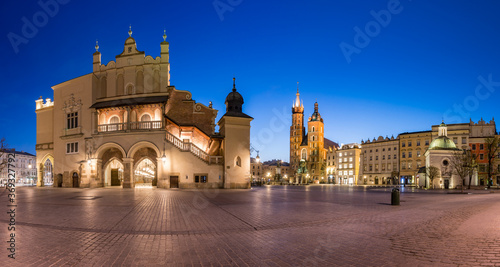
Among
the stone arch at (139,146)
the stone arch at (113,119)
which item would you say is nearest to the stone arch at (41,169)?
the stone arch at (113,119)

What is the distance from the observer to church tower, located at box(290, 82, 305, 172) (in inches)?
5684

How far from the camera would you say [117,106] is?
115ft

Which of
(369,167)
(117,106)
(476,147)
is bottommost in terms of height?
(369,167)

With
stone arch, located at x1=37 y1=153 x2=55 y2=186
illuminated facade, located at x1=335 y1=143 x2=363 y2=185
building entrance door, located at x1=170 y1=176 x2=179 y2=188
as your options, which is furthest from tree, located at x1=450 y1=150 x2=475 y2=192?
stone arch, located at x1=37 y1=153 x2=55 y2=186

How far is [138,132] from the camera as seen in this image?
33750mm

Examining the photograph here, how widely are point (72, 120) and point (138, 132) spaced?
12.7 m

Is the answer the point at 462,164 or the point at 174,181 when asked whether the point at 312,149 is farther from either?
the point at 174,181

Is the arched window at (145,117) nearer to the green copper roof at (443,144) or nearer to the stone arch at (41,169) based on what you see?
the stone arch at (41,169)

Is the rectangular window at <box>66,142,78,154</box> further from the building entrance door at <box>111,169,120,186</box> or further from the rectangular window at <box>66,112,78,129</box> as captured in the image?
the building entrance door at <box>111,169,120,186</box>

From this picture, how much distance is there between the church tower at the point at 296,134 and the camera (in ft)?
474

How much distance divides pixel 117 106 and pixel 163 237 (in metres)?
31.3

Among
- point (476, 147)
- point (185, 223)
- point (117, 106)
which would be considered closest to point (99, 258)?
point (185, 223)

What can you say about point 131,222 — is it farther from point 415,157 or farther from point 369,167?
point 369,167

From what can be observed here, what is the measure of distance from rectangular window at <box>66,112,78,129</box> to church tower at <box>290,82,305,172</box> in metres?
113
